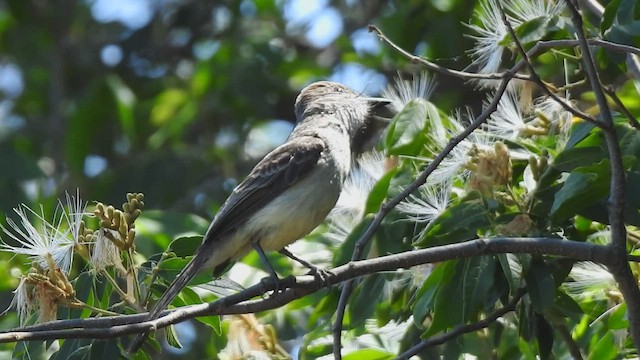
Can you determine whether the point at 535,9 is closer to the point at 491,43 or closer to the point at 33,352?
the point at 491,43

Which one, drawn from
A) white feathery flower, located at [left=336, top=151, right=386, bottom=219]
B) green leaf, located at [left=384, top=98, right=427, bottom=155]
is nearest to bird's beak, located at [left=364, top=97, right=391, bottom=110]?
white feathery flower, located at [left=336, top=151, right=386, bottom=219]

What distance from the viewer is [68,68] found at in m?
9.66

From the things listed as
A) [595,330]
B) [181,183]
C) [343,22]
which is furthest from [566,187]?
[343,22]

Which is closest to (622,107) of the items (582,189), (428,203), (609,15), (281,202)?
(609,15)

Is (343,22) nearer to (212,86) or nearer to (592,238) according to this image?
(212,86)

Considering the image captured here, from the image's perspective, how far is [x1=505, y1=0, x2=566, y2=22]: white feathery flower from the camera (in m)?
4.50

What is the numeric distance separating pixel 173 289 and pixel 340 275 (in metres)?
0.64

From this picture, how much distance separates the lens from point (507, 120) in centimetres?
470

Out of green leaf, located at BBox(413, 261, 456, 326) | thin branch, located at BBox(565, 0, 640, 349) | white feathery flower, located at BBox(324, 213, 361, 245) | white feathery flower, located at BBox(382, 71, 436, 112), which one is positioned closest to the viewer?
thin branch, located at BBox(565, 0, 640, 349)

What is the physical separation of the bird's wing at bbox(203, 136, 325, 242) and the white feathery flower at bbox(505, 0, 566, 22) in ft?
3.44

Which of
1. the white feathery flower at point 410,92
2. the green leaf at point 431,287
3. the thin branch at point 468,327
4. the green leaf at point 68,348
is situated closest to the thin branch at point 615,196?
the thin branch at point 468,327

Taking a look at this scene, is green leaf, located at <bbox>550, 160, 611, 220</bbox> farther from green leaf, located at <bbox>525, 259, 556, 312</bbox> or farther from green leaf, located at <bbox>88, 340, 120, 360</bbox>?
green leaf, located at <bbox>88, 340, 120, 360</bbox>

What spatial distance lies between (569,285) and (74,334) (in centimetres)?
210

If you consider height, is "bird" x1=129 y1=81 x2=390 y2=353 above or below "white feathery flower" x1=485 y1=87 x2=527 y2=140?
above
